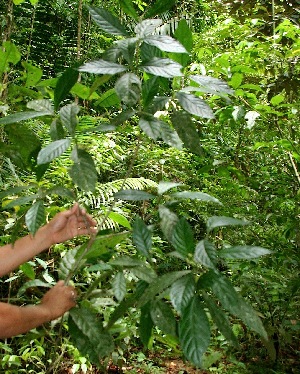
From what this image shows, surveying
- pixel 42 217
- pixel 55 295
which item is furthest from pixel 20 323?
pixel 42 217

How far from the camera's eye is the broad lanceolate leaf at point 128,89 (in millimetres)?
806

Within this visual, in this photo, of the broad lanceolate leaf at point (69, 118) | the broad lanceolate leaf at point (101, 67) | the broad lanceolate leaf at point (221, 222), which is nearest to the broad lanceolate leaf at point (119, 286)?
the broad lanceolate leaf at point (221, 222)

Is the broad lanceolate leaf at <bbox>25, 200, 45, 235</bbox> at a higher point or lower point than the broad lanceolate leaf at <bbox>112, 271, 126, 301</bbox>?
higher

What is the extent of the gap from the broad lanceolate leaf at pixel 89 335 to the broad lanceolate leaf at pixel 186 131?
0.44 metres

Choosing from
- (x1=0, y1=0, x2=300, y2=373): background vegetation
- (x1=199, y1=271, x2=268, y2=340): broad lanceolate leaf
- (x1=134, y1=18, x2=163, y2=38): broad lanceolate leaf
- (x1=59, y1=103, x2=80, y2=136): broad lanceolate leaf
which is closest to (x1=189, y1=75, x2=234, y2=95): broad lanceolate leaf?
(x1=0, y1=0, x2=300, y2=373): background vegetation

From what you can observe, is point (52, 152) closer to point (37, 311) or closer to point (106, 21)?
point (106, 21)

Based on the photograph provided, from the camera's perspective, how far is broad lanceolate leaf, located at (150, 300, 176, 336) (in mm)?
847

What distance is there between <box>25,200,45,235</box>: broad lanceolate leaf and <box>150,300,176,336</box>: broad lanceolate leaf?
30 centimetres

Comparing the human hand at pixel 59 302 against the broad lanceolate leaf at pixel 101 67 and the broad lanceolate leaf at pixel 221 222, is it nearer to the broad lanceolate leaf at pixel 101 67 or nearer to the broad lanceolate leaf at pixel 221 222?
the broad lanceolate leaf at pixel 221 222

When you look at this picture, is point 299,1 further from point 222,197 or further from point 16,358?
point 16,358

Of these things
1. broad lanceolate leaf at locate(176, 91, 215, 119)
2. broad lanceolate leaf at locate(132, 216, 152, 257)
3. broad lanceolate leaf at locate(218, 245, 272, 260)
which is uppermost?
broad lanceolate leaf at locate(176, 91, 215, 119)

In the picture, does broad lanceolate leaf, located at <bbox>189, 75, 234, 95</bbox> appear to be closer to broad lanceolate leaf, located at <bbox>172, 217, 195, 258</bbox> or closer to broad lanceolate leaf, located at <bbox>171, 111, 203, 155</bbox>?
broad lanceolate leaf, located at <bbox>171, 111, 203, 155</bbox>

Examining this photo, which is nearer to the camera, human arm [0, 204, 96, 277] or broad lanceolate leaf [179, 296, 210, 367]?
broad lanceolate leaf [179, 296, 210, 367]

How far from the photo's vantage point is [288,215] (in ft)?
6.66
